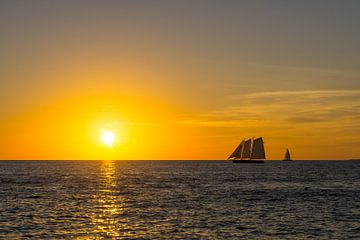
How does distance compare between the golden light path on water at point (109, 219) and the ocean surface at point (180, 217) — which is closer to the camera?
the ocean surface at point (180, 217)

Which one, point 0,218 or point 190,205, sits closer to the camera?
point 0,218

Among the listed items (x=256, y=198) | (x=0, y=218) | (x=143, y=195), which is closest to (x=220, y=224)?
(x=0, y=218)

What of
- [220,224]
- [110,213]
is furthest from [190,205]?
[220,224]

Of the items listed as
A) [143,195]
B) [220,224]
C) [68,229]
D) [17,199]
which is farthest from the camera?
[143,195]

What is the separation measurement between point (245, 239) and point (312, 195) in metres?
47.7

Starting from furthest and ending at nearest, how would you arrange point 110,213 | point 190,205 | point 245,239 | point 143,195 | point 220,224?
point 143,195
point 190,205
point 110,213
point 220,224
point 245,239

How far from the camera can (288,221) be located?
56.8 m

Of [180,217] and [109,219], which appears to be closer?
[109,219]

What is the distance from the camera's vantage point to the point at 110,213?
6462cm

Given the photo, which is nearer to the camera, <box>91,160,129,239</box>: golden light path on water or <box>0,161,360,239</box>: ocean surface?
<box>0,161,360,239</box>: ocean surface

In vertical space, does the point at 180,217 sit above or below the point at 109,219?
above

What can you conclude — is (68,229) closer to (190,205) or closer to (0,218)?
(0,218)

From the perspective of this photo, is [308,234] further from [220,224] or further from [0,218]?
[0,218]

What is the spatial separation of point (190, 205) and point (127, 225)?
62.4 ft
